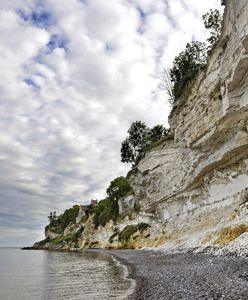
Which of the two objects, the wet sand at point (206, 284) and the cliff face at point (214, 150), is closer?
the wet sand at point (206, 284)

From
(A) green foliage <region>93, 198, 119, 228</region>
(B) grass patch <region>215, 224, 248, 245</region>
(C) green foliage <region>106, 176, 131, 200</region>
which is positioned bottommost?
(B) grass patch <region>215, 224, 248, 245</region>

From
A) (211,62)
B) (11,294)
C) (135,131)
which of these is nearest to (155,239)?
(211,62)

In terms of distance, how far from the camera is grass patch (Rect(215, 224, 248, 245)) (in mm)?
18791

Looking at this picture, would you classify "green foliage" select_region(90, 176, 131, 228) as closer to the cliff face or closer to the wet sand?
the cliff face

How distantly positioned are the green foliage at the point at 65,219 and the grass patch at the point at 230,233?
112724 mm

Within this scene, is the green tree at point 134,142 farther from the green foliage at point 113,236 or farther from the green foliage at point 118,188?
the green foliage at point 113,236

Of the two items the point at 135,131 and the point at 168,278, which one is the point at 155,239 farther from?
the point at 135,131

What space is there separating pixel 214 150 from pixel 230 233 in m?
9.65

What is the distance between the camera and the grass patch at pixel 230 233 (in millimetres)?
18791

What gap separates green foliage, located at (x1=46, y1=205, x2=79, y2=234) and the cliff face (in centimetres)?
9480

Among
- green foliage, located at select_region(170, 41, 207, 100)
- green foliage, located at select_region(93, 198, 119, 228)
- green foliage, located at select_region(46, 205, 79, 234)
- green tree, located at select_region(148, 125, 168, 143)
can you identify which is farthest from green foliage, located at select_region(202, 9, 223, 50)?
green foliage, located at select_region(46, 205, 79, 234)

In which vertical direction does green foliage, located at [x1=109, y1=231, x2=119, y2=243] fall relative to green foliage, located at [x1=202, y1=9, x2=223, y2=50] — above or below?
below

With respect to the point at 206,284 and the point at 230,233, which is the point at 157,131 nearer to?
the point at 230,233

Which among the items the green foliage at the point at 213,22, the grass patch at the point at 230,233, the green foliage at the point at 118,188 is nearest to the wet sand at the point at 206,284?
the grass patch at the point at 230,233
